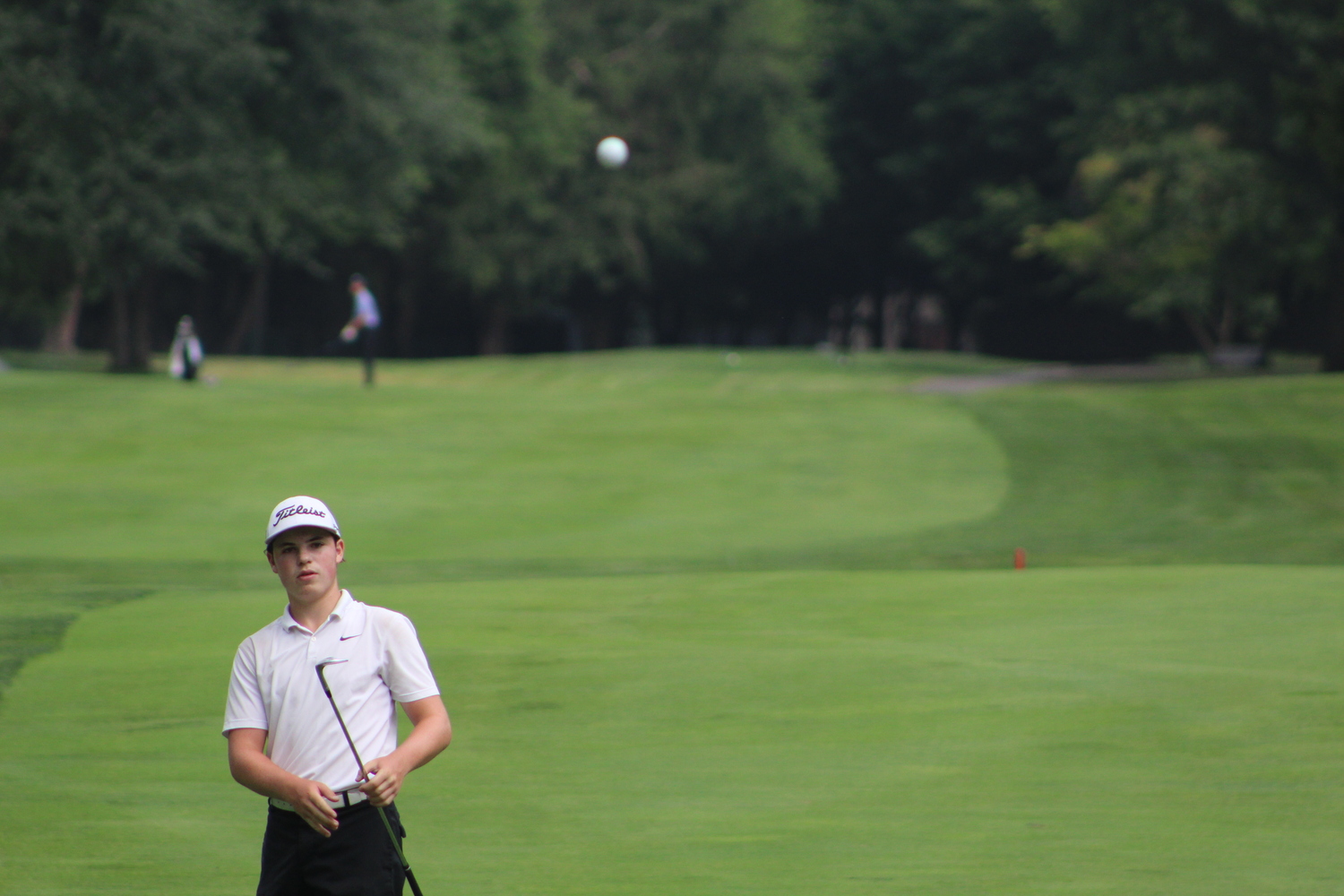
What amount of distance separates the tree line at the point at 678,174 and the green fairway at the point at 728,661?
17.9 meters

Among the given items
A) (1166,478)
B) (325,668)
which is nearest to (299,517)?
(325,668)

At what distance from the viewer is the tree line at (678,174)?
40875 millimetres

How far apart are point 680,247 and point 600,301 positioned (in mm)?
7071

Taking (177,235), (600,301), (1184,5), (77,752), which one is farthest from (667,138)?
(77,752)

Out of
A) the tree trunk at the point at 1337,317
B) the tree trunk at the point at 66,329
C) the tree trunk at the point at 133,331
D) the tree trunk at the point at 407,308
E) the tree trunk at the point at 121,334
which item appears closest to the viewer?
the tree trunk at the point at 1337,317

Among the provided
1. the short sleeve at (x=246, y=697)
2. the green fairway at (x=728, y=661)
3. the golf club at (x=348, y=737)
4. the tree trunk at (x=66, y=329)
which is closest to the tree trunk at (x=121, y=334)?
the tree trunk at (x=66, y=329)

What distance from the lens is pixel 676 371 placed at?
48.5 meters

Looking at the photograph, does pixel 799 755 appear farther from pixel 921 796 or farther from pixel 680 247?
pixel 680 247

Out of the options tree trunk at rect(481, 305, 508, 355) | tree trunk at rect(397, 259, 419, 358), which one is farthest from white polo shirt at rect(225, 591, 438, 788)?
tree trunk at rect(481, 305, 508, 355)

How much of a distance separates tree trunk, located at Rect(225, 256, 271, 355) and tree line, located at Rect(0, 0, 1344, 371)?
0.90ft

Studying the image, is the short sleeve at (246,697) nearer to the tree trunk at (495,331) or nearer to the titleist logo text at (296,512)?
the titleist logo text at (296,512)

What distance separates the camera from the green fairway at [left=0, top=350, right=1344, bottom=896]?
22.4 ft

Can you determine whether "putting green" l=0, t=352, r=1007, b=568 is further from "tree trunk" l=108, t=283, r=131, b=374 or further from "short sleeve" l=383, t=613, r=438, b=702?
"short sleeve" l=383, t=613, r=438, b=702

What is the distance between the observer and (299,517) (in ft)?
14.7
